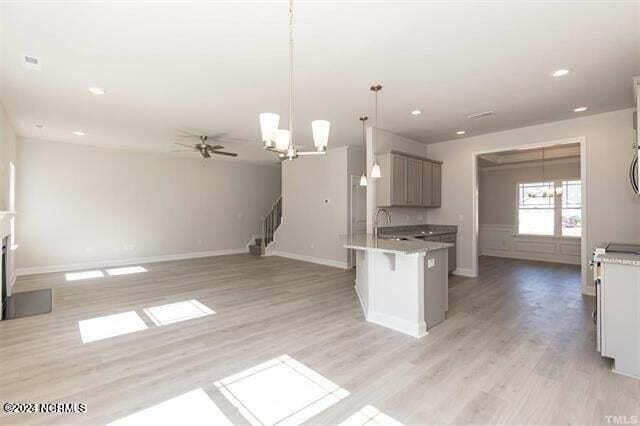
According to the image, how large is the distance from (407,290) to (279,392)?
1776 millimetres

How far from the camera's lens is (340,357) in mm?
2795

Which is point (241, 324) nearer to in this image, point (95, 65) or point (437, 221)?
point (95, 65)

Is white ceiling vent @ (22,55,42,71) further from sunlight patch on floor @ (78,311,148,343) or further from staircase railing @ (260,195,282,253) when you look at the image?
staircase railing @ (260,195,282,253)

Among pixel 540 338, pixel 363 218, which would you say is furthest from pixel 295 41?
pixel 363 218

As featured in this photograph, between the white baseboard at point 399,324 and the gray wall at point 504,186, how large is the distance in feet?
22.9

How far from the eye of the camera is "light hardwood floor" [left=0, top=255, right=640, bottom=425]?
6.89 ft

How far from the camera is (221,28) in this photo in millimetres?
2457

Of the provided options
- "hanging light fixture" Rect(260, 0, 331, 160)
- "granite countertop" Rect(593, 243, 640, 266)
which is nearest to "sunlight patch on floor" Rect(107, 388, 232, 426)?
"hanging light fixture" Rect(260, 0, 331, 160)

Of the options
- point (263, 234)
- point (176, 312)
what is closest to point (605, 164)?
point (176, 312)

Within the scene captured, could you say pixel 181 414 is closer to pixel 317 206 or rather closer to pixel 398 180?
pixel 398 180

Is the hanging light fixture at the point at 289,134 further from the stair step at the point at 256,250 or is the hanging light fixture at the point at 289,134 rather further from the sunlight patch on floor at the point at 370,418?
the stair step at the point at 256,250

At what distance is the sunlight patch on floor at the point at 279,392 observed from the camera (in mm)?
2021

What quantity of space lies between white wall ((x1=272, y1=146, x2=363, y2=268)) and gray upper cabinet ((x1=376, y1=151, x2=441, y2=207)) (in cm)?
167

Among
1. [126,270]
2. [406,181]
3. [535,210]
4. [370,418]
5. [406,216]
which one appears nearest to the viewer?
[370,418]
